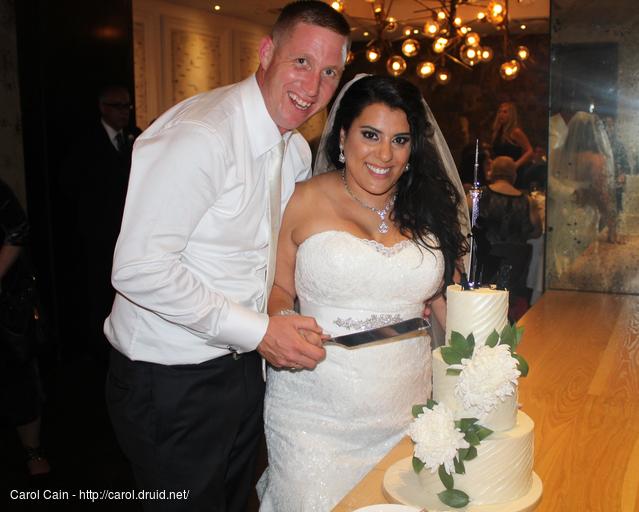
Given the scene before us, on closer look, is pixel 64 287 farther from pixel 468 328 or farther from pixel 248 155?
pixel 468 328

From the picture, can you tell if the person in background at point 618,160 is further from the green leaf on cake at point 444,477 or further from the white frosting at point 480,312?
the green leaf on cake at point 444,477

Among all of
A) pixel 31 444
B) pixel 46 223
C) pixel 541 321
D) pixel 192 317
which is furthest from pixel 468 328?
pixel 46 223

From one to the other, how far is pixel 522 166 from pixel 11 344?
7.41 m

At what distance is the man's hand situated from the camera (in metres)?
1.85

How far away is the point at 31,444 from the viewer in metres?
3.39

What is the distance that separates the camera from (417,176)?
238 centimetres

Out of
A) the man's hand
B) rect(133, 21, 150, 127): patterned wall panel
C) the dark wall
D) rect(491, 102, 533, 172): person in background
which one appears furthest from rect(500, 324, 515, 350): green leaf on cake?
rect(133, 21, 150, 127): patterned wall panel

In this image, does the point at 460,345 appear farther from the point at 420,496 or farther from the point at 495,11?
the point at 495,11

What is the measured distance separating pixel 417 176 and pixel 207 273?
845 mm

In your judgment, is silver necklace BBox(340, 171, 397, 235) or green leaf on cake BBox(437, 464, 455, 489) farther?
silver necklace BBox(340, 171, 397, 235)

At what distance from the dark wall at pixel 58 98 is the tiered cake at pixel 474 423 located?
4135 millimetres

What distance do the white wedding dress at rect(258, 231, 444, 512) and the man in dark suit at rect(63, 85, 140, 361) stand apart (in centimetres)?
267

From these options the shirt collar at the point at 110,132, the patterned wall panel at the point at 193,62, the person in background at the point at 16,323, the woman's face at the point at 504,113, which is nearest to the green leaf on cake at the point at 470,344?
Answer: the person in background at the point at 16,323

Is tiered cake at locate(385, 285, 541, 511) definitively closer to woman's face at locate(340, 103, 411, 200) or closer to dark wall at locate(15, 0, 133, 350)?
woman's face at locate(340, 103, 411, 200)
